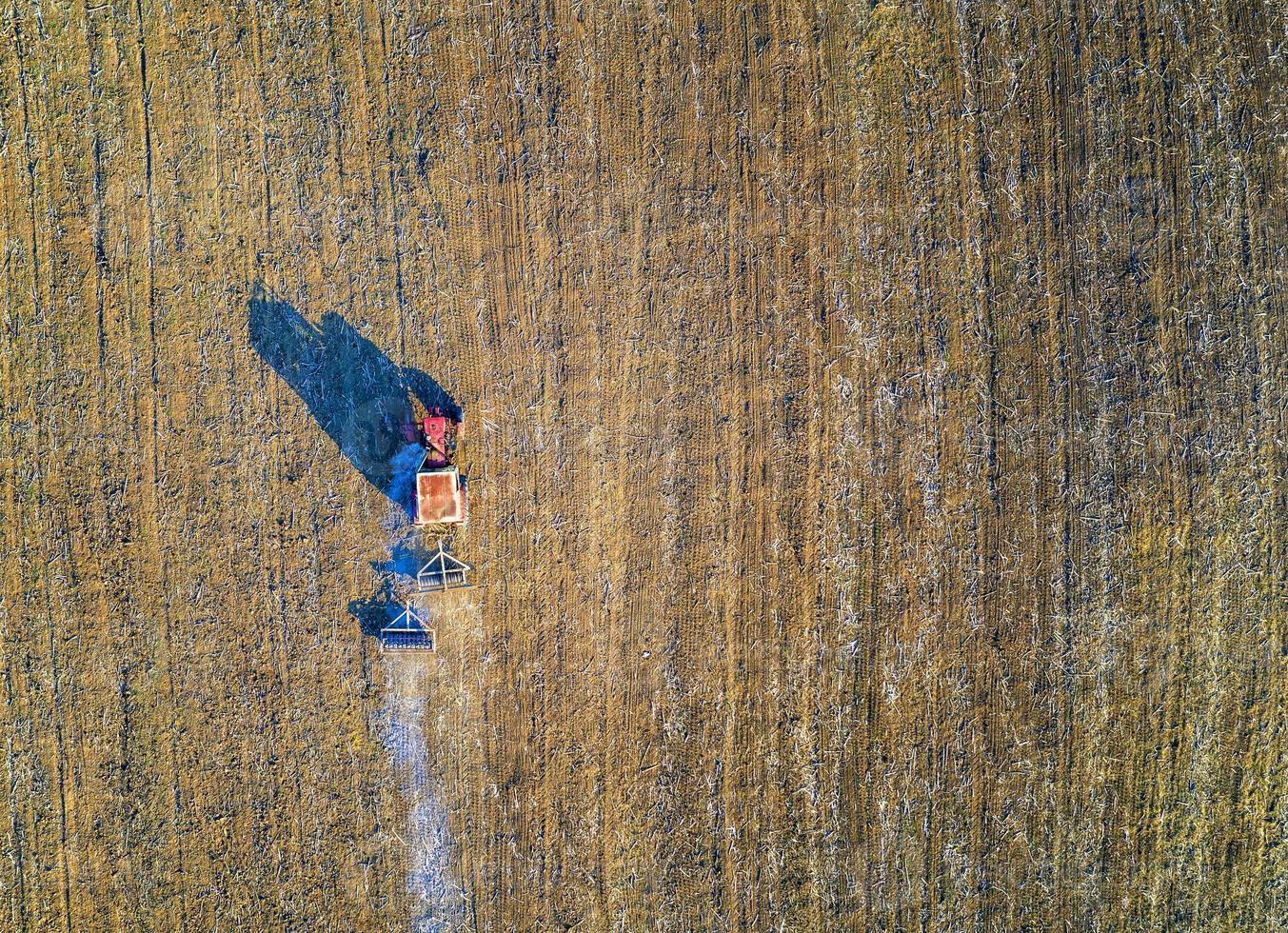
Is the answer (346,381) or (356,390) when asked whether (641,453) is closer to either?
(356,390)

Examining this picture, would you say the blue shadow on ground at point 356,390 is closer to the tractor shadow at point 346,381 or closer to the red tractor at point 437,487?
the tractor shadow at point 346,381

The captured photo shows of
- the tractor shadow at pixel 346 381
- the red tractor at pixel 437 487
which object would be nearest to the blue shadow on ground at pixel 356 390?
the tractor shadow at pixel 346 381

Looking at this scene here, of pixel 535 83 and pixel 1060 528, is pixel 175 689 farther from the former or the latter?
pixel 1060 528

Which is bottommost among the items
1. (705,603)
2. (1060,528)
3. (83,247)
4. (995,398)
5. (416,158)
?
(705,603)

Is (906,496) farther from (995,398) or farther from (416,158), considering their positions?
(416,158)

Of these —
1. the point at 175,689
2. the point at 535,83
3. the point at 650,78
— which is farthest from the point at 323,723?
the point at 650,78

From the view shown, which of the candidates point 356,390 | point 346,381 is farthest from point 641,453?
point 346,381

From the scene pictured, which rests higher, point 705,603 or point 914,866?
point 705,603
